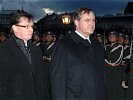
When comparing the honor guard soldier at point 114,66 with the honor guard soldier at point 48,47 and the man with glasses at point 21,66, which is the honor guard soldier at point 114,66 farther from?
the man with glasses at point 21,66

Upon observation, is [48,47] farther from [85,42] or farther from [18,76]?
[18,76]

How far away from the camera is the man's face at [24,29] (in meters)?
5.02

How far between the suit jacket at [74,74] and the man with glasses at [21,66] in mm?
211

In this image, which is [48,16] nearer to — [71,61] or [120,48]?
[120,48]

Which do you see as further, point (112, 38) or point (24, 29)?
point (112, 38)

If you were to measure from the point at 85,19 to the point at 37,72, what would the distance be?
79 cm

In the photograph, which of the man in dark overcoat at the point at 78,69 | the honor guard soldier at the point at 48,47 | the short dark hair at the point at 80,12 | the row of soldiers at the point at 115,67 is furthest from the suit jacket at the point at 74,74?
the honor guard soldier at the point at 48,47

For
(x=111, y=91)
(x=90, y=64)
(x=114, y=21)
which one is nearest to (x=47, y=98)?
(x=90, y=64)

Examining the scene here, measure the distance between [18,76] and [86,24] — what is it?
3.10ft

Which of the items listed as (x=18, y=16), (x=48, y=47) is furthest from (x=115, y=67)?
(x=18, y=16)

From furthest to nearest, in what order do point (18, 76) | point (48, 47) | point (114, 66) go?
point (48, 47)
point (114, 66)
point (18, 76)

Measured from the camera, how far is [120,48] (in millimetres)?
12578

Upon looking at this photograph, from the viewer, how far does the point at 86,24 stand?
503cm

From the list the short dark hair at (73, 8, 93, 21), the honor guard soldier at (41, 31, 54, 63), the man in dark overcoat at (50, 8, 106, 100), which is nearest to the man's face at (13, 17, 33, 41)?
the man in dark overcoat at (50, 8, 106, 100)
